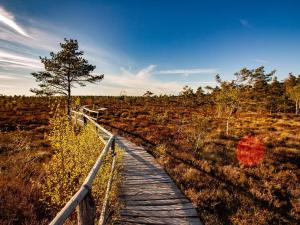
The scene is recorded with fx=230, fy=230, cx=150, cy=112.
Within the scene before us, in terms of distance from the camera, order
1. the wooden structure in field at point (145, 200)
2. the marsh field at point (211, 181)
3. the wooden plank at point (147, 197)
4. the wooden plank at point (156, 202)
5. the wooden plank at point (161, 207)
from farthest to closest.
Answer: the marsh field at point (211, 181), the wooden plank at point (147, 197), the wooden plank at point (156, 202), the wooden plank at point (161, 207), the wooden structure in field at point (145, 200)

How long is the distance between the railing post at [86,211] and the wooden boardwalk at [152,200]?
1816 mm

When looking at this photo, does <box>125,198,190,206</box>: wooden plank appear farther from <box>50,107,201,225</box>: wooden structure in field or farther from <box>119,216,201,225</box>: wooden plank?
<box>119,216,201,225</box>: wooden plank

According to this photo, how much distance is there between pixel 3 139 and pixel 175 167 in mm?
11775

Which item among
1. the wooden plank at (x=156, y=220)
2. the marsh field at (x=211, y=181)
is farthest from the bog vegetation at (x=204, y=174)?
the wooden plank at (x=156, y=220)

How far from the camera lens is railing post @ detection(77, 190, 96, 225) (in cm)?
300

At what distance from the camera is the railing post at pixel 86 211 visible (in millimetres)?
2997

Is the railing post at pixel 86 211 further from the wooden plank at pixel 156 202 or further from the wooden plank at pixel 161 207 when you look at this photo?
the wooden plank at pixel 156 202

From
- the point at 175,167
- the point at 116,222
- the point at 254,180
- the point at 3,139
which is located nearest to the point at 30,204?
the point at 116,222

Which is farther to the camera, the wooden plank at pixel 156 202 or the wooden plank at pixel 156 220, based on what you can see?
the wooden plank at pixel 156 202

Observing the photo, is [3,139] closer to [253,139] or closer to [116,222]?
[116,222]

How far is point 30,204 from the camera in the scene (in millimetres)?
5637

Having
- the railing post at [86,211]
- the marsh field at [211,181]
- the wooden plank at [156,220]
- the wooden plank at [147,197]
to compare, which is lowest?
the marsh field at [211,181]

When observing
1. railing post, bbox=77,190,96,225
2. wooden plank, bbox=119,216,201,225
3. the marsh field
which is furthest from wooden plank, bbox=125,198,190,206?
railing post, bbox=77,190,96,225

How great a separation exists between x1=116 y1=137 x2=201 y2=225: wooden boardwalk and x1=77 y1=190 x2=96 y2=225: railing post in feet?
5.96
